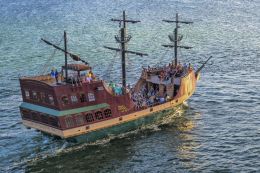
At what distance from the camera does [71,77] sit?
5131 cm

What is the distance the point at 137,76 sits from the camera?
7669 cm

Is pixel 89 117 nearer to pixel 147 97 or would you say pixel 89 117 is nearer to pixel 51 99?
pixel 51 99

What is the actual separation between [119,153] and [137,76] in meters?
25.8

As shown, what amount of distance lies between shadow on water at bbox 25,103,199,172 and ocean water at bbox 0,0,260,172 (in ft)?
0.32

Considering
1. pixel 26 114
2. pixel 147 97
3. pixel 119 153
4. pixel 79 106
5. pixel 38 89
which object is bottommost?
pixel 119 153

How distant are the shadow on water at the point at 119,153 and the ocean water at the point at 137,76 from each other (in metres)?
0.10

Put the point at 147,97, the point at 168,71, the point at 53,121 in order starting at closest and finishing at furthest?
the point at 53,121, the point at 147,97, the point at 168,71

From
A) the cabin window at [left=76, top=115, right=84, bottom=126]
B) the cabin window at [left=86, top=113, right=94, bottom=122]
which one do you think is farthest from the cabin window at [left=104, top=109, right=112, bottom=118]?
the cabin window at [left=76, top=115, right=84, bottom=126]

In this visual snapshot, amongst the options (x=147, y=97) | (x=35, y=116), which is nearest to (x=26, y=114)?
(x=35, y=116)

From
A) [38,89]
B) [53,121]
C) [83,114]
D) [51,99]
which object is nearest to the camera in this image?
[51,99]

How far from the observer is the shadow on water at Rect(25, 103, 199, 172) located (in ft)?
162

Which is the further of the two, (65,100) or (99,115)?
(99,115)

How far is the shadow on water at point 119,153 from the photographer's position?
4925 cm

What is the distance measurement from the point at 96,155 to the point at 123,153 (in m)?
2.81
